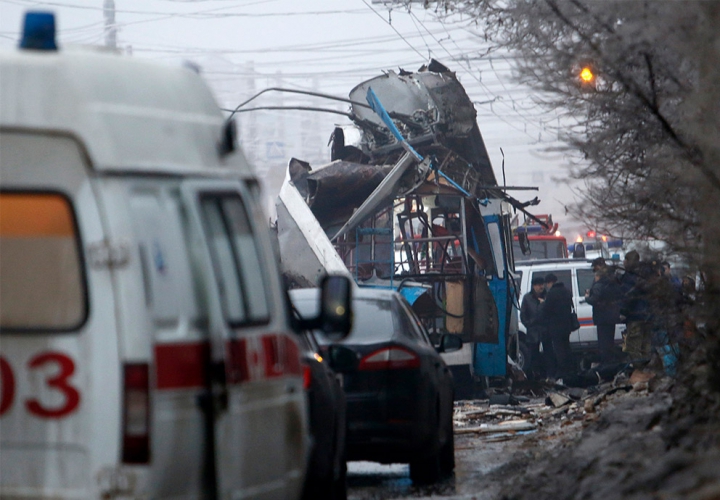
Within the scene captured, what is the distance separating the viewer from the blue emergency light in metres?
4.12

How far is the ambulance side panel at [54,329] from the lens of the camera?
3787 mm

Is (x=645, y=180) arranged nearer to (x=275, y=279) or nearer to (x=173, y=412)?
(x=275, y=279)

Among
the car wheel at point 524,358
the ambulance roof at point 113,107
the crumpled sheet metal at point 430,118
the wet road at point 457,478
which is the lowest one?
the wet road at point 457,478

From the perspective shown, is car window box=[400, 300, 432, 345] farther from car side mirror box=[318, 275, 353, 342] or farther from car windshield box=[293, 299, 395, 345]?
car side mirror box=[318, 275, 353, 342]

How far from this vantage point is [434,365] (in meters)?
9.55

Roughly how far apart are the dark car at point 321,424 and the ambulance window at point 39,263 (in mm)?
3024

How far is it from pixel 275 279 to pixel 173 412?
3.11 feet

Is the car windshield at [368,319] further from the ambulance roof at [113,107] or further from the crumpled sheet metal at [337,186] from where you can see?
the crumpled sheet metal at [337,186]

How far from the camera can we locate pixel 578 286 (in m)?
20.8

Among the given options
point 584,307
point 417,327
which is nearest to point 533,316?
point 584,307

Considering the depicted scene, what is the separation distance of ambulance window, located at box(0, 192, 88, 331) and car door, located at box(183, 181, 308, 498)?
48 cm

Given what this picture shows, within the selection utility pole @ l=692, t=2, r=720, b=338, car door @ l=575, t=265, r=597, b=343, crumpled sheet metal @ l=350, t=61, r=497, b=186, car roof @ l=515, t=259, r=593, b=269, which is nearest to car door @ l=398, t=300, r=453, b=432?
utility pole @ l=692, t=2, r=720, b=338

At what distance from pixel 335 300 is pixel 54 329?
1491 millimetres

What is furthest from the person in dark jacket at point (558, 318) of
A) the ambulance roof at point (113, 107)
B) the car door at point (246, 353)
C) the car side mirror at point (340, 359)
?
the ambulance roof at point (113, 107)
